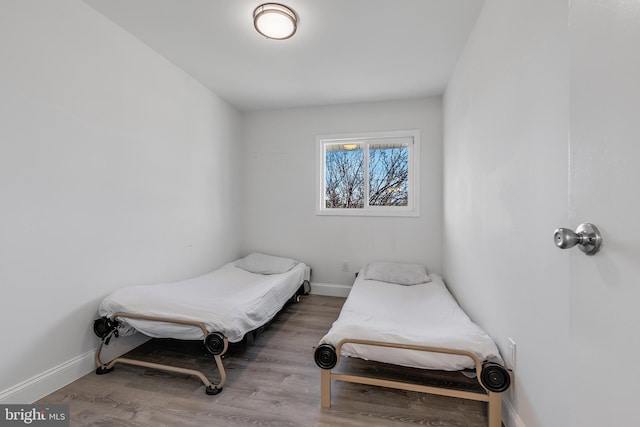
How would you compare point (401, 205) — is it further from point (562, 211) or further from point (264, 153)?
point (562, 211)

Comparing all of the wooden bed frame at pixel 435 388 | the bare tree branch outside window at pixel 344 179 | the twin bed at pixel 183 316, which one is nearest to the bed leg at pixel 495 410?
the wooden bed frame at pixel 435 388

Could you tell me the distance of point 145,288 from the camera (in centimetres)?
208

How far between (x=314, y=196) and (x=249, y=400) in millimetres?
2361

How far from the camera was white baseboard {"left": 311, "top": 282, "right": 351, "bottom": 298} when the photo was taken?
3410mm

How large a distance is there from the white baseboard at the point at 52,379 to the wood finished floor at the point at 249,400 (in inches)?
1.7

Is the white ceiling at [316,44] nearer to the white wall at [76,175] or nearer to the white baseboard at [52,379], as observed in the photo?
the white wall at [76,175]

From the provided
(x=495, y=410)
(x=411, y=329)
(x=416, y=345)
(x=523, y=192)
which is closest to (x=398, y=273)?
(x=411, y=329)

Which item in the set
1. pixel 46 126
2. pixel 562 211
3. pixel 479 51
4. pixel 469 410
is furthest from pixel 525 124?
pixel 46 126

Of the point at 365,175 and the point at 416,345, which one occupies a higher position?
the point at 365,175

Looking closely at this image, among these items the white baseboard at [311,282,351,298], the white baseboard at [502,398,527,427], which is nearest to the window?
the white baseboard at [311,282,351,298]

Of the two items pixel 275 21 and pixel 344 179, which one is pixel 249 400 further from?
pixel 344 179

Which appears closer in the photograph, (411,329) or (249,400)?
(249,400)

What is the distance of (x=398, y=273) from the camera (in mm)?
2936

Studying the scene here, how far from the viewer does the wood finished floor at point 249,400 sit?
1430 mm
